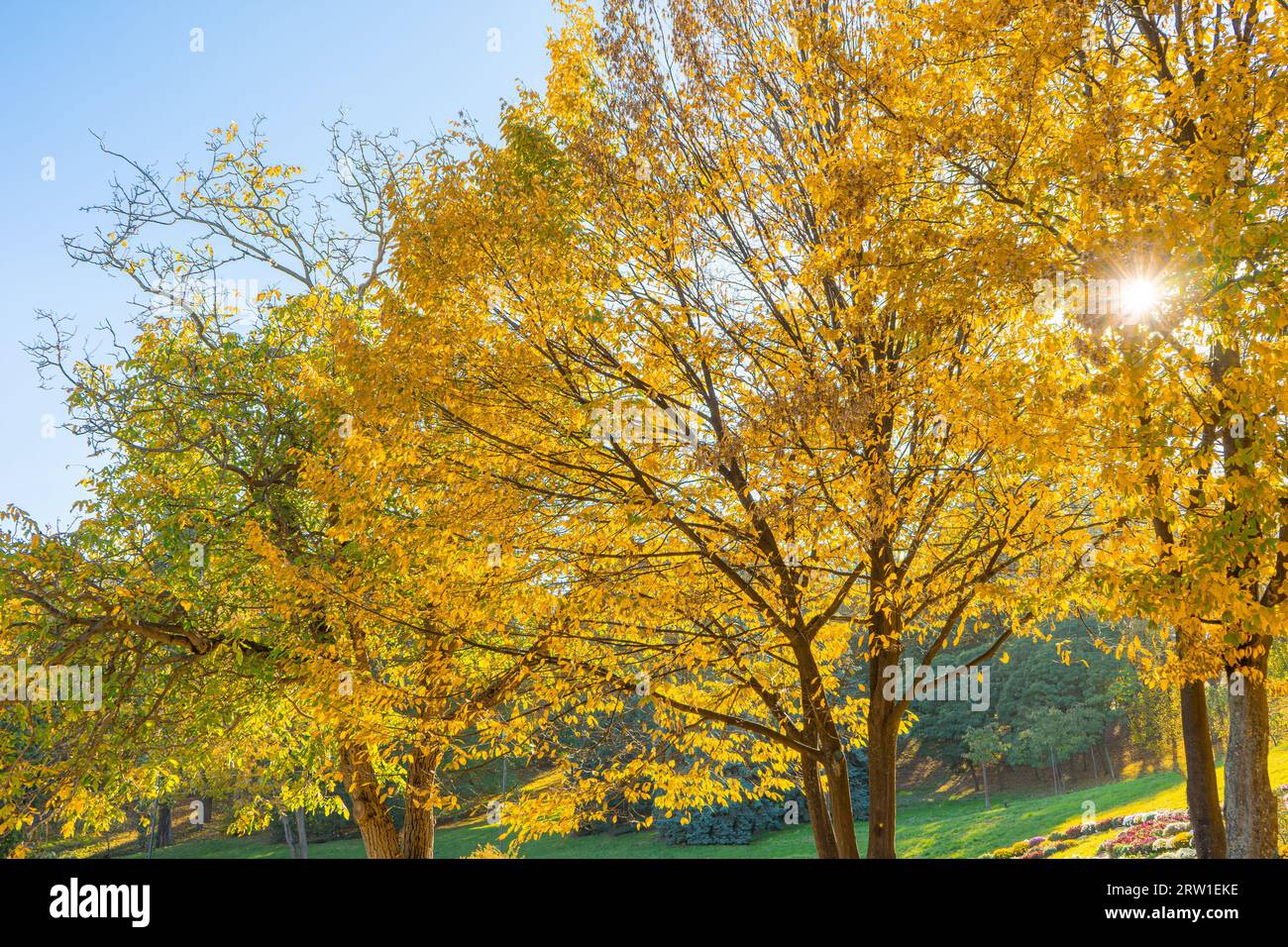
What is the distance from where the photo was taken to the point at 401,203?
23.8ft

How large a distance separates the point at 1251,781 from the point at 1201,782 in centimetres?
85

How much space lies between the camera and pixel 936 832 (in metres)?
27.5

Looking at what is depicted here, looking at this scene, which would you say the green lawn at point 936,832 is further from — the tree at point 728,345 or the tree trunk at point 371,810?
the tree at point 728,345

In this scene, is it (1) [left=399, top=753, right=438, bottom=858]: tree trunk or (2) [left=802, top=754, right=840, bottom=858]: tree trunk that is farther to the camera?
(1) [left=399, top=753, right=438, bottom=858]: tree trunk

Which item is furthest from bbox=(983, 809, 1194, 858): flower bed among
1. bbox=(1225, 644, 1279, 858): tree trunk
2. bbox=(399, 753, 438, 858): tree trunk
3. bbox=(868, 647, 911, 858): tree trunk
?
bbox=(399, 753, 438, 858): tree trunk

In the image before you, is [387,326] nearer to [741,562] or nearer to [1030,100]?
[741,562]

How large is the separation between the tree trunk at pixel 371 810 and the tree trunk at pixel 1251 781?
32.2 ft

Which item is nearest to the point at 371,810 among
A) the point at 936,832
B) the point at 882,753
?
the point at 882,753

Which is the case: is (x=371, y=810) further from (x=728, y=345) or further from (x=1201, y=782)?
(x=1201, y=782)

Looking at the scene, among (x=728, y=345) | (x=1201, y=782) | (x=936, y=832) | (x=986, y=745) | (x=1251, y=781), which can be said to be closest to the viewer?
(x=728, y=345)

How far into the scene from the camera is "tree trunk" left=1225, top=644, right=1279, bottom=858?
8539 millimetres

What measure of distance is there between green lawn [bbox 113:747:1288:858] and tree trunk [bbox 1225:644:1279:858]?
1116 centimetres

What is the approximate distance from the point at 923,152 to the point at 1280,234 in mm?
2538

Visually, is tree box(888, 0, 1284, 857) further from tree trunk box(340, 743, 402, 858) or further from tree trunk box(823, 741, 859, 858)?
tree trunk box(340, 743, 402, 858)
